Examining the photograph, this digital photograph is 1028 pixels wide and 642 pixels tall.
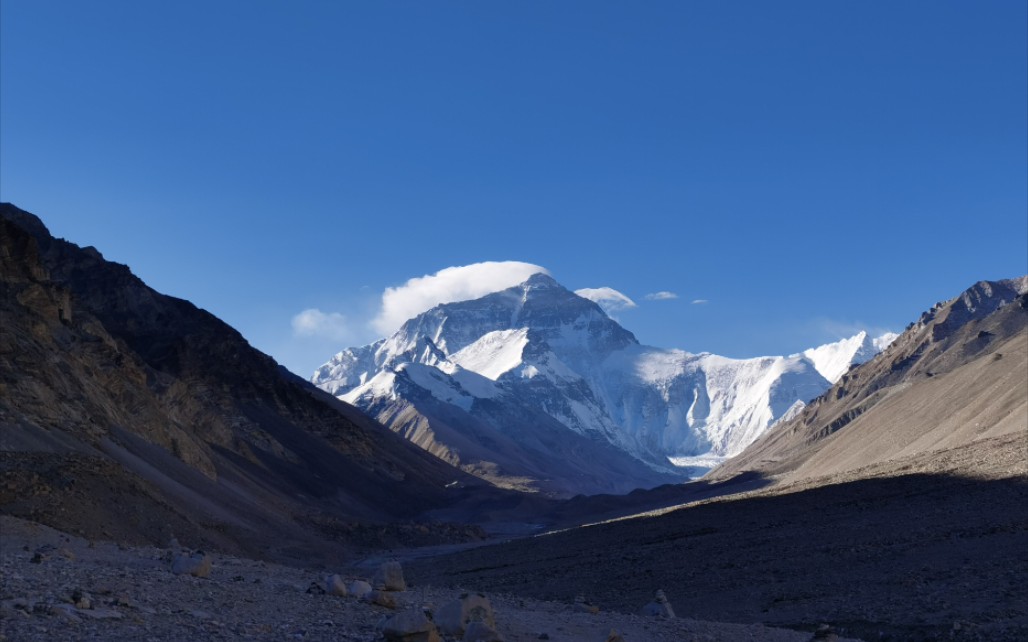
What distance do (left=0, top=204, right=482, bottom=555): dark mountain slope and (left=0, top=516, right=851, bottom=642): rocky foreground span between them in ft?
45.8

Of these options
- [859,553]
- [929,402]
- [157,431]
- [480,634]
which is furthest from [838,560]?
[929,402]

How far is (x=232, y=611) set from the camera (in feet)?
44.3

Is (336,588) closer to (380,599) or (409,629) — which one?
(380,599)

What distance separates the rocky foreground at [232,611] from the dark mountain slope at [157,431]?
45.8 ft

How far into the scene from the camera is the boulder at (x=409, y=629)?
39.1 feet

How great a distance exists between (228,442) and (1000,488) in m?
67.3

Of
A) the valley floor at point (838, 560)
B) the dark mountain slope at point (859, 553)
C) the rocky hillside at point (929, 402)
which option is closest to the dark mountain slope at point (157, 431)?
the valley floor at point (838, 560)

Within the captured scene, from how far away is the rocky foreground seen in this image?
11602 millimetres

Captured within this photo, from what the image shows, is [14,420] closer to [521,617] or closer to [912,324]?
[521,617]

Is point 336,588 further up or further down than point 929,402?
further down

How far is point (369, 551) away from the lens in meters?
69.8

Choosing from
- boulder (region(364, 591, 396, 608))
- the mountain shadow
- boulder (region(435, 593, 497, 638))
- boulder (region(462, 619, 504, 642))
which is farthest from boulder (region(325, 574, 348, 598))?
the mountain shadow

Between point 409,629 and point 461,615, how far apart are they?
1.66 m

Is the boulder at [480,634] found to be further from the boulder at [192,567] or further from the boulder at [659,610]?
the boulder at [659,610]
